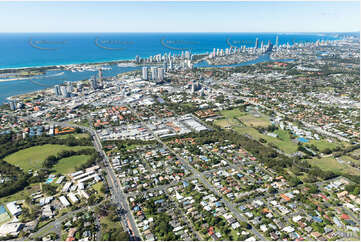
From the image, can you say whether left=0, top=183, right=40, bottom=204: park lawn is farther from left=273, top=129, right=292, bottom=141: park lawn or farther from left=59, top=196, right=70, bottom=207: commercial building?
left=273, top=129, right=292, bottom=141: park lawn

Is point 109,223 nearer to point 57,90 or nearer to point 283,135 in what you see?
point 283,135

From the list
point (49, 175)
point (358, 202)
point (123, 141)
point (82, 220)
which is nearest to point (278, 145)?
point (358, 202)

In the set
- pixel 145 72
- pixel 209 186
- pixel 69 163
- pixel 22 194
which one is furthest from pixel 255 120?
pixel 145 72

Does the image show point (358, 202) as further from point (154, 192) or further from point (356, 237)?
point (154, 192)

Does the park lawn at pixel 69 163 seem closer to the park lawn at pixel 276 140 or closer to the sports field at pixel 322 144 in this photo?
the park lawn at pixel 276 140

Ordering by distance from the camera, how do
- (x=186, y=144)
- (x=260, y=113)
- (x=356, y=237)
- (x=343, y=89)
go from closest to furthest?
(x=356, y=237), (x=186, y=144), (x=260, y=113), (x=343, y=89)

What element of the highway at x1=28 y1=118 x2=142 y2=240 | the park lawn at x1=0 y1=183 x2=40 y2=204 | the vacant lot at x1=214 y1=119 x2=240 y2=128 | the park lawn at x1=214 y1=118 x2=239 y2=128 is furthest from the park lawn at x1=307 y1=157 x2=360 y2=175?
the park lawn at x1=0 y1=183 x2=40 y2=204
